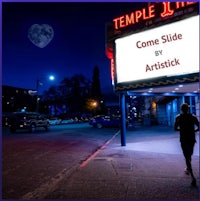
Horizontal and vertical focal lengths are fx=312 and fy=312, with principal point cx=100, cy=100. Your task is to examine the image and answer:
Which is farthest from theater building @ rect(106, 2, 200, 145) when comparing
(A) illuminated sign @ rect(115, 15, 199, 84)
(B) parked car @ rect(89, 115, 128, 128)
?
(B) parked car @ rect(89, 115, 128, 128)

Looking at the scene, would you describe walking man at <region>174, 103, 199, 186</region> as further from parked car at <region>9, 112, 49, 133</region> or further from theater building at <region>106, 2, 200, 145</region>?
parked car at <region>9, 112, 49, 133</region>

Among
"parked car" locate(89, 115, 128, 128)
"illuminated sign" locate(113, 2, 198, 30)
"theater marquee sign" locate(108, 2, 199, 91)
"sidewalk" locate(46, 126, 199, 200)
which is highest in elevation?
"illuminated sign" locate(113, 2, 198, 30)

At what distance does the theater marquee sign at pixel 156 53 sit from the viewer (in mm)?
13258

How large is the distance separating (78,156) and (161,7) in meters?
8.43

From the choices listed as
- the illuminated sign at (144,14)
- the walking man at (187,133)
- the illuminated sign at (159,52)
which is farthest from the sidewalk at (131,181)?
the illuminated sign at (144,14)

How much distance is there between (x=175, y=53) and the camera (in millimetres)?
13852

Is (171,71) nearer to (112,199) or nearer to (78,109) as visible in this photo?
(112,199)

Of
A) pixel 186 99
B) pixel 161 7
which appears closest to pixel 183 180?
pixel 161 7

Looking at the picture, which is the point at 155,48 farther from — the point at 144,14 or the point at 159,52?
the point at 144,14

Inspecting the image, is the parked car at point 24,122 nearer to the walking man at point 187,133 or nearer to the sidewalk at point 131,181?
the sidewalk at point 131,181

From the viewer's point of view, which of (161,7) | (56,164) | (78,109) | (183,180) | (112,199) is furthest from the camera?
(78,109)

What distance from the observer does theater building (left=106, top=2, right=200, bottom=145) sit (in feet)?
43.7

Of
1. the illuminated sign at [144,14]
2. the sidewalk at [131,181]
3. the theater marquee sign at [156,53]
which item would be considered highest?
the illuminated sign at [144,14]

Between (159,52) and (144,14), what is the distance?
260cm
